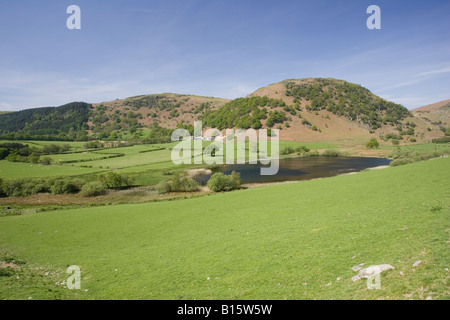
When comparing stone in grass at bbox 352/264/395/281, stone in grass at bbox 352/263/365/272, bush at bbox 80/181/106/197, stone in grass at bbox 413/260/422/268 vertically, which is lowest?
bush at bbox 80/181/106/197

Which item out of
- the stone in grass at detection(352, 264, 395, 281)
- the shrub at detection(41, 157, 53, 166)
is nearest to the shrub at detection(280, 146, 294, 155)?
the shrub at detection(41, 157, 53, 166)

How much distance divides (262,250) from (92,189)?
56051 mm

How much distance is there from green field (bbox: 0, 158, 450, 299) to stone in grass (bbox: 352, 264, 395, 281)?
35cm

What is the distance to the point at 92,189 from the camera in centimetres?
5750

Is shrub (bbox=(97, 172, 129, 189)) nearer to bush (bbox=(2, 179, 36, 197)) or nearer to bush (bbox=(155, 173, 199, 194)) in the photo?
bush (bbox=(155, 173, 199, 194))

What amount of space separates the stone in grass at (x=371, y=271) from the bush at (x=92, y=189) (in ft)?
204

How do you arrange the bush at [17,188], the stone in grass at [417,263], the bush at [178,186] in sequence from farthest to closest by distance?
the bush at [178,186], the bush at [17,188], the stone in grass at [417,263]

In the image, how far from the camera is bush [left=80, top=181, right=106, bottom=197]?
57281 mm

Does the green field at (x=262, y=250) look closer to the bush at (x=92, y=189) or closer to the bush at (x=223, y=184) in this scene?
the bush at (x=223, y=184)

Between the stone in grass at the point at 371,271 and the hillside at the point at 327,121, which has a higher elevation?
the hillside at the point at 327,121

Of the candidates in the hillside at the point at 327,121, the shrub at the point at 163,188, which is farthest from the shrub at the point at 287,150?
the shrub at the point at 163,188

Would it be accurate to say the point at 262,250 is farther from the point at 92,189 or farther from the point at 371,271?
the point at 92,189

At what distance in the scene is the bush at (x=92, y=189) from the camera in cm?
5728
